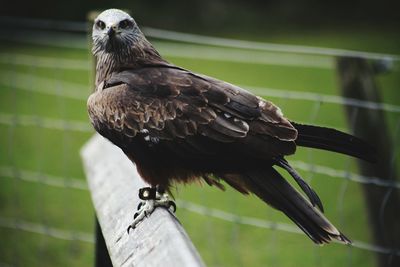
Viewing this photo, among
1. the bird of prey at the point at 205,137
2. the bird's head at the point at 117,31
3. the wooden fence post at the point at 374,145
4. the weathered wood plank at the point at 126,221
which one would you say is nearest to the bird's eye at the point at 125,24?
the bird's head at the point at 117,31

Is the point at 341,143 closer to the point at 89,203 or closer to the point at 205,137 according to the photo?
the point at 205,137

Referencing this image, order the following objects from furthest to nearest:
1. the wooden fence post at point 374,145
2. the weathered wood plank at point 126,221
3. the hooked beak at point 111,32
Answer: the wooden fence post at point 374,145 → the hooked beak at point 111,32 → the weathered wood plank at point 126,221

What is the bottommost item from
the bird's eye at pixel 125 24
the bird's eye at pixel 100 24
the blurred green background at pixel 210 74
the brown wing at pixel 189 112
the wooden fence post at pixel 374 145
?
the blurred green background at pixel 210 74

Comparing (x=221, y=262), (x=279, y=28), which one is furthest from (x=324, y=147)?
(x=279, y=28)

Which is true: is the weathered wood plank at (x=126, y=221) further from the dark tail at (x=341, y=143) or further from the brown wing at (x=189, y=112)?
the dark tail at (x=341, y=143)

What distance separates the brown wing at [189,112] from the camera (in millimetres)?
2521

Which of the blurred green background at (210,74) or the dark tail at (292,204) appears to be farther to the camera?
the blurred green background at (210,74)

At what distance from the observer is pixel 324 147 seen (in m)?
2.37

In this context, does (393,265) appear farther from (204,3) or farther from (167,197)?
(204,3)

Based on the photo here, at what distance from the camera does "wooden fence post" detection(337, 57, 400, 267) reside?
345cm

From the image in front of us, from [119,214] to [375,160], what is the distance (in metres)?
0.86

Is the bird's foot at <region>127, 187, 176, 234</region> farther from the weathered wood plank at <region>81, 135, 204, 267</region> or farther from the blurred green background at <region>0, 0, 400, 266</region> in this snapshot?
the blurred green background at <region>0, 0, 400, 266</region>

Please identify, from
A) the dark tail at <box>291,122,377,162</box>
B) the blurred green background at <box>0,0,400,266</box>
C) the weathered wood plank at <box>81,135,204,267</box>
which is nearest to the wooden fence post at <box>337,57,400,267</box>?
the blurred green background at <box>0,0,400,266</box>

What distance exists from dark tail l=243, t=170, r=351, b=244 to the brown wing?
88mm
